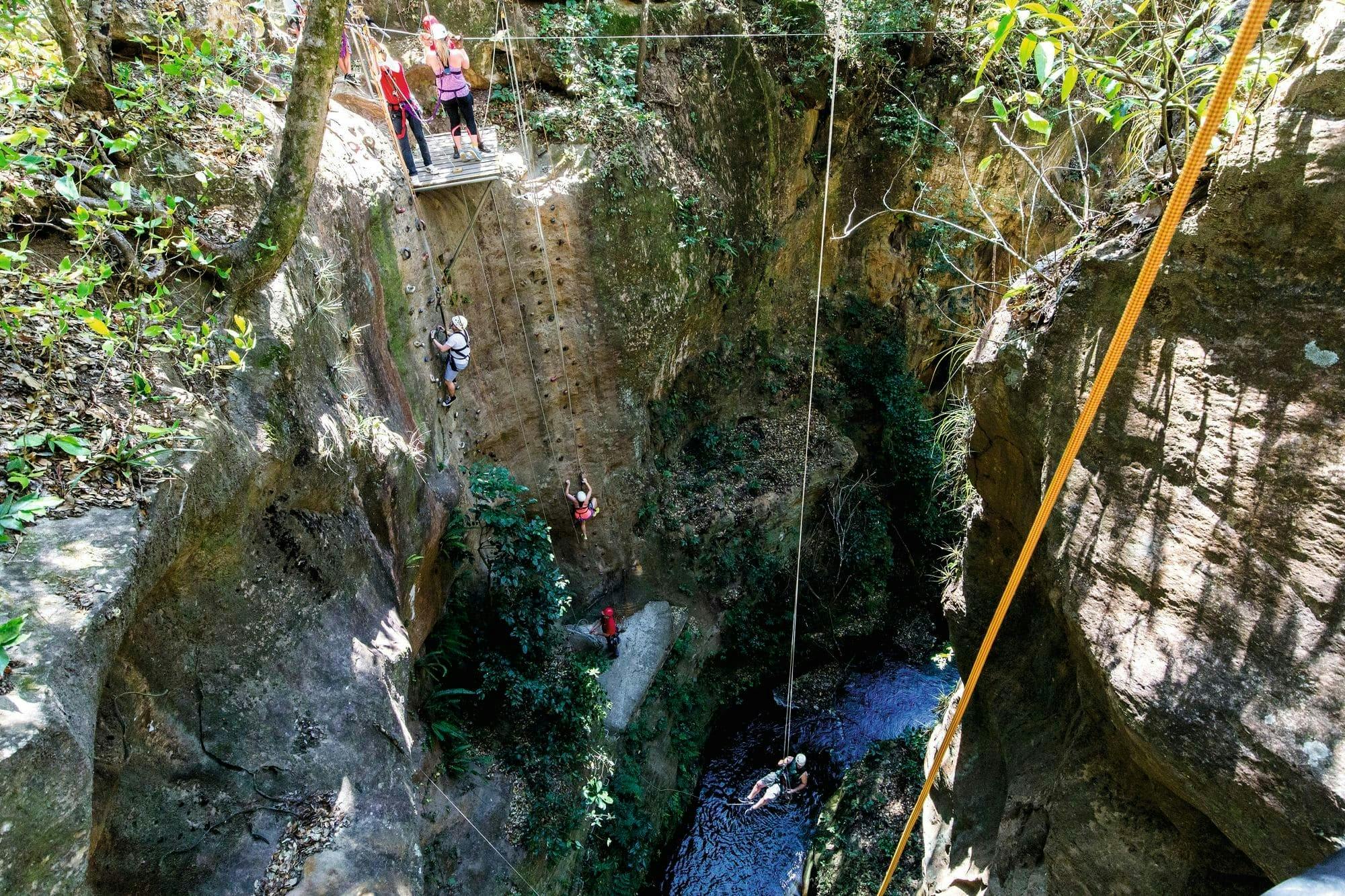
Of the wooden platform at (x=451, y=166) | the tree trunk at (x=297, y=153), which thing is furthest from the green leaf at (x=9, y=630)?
the wooden platform at (x=451, y=166)

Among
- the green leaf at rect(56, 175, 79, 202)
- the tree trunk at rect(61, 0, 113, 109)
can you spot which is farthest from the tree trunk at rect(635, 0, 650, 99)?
the green leaf at rect(56, 175, 79, 202)

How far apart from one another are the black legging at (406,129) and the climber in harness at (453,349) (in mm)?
1828

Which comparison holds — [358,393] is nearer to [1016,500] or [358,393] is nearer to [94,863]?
[94,863]

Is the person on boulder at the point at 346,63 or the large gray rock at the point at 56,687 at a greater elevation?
the person on boulder at the point at 346,63

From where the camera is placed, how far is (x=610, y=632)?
10.1m

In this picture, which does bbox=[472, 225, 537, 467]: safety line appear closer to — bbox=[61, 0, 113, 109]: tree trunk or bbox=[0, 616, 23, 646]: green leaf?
bbox=[61, 0, 113, 109]: tree trunk

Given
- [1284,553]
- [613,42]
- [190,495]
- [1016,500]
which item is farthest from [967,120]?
[190,495]

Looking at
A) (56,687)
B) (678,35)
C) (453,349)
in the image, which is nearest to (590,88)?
(678,35)

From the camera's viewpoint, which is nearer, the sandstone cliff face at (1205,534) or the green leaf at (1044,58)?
the green leaf at (1044,58)

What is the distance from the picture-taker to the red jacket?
7.33 m

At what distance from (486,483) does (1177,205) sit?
7.10 metres

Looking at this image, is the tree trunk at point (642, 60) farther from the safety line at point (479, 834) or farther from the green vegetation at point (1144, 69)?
the safety line at point (479, 834)

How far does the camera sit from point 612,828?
8938mm

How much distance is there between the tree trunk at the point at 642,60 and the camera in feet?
32.8
